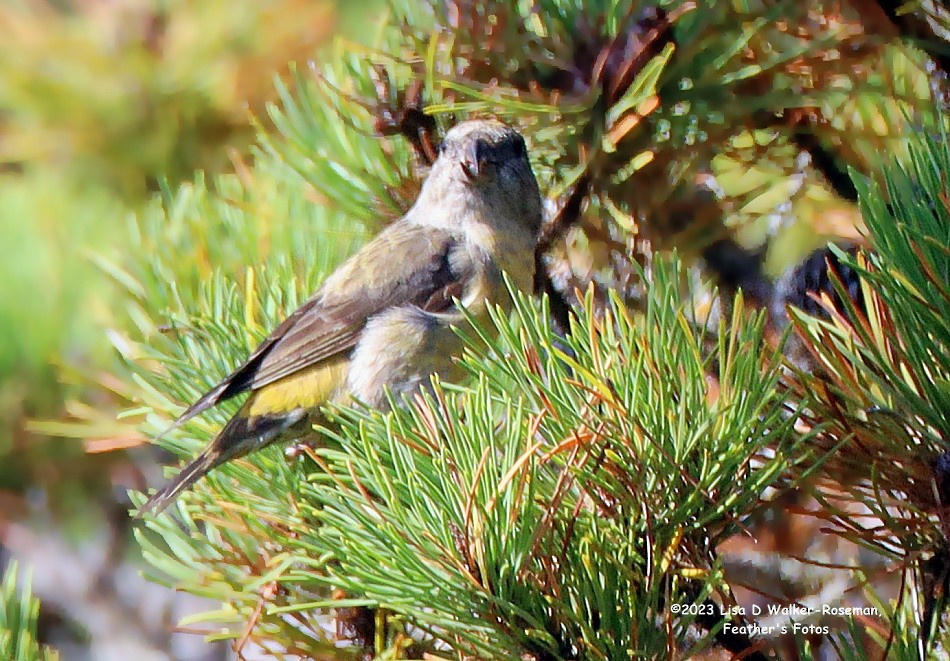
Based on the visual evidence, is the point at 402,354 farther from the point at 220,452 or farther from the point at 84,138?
the point at 84,138

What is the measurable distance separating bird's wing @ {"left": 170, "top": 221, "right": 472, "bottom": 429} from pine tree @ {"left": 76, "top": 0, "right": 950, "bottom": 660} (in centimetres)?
6

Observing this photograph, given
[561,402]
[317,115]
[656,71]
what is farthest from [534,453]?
[317,115]

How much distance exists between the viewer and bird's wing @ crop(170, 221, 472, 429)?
162 cm

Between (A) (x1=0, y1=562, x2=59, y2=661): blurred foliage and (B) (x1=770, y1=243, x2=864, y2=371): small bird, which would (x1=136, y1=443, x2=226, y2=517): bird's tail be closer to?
(A) (x1=0, y1=562, x2=59, y2=661): blurred foliage

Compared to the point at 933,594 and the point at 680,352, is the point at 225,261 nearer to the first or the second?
the point at 680,352

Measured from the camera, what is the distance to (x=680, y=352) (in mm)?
907

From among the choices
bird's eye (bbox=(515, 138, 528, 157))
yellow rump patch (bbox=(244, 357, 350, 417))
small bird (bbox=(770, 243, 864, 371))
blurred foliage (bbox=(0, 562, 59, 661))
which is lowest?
blurred foliage (bbox=(0, 562, 59, 661))

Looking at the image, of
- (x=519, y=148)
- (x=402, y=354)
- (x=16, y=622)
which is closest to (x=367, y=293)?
(x=402, y=354)

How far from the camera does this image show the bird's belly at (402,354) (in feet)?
5.60

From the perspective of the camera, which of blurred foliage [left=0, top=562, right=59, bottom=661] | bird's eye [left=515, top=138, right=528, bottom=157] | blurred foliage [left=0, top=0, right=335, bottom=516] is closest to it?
blurred foliage [left=0, top=562, right=59, bottom=661]

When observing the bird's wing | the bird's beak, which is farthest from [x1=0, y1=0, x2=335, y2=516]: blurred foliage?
the bird's beak

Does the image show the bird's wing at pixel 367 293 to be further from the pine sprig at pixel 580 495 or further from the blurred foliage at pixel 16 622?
the pine sprig at pixel 580 495

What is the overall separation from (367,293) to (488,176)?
0.31m

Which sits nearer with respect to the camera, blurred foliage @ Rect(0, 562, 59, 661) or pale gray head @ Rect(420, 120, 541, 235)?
blurred foliage @ Rect(0, 562, 59, 661)
